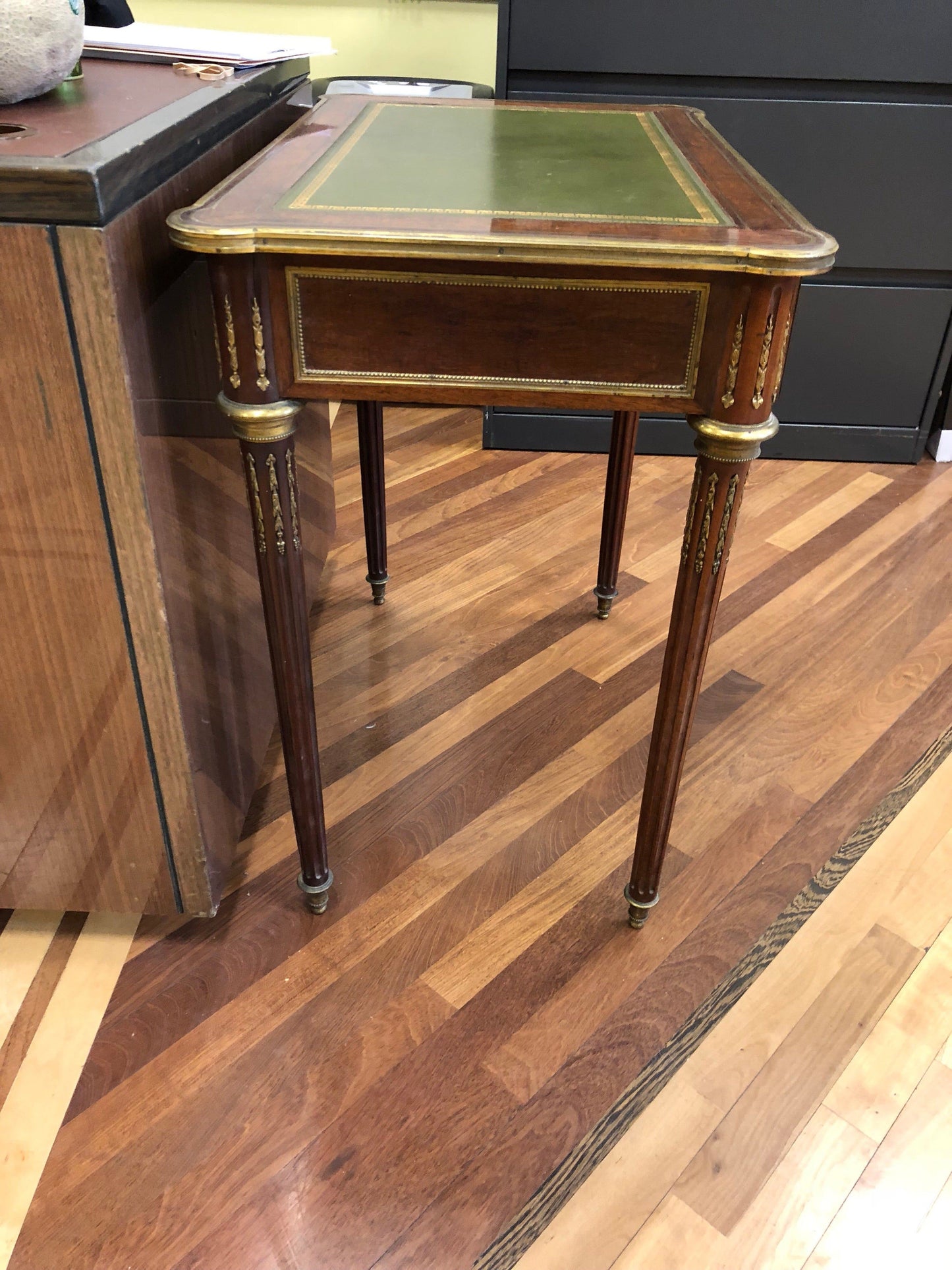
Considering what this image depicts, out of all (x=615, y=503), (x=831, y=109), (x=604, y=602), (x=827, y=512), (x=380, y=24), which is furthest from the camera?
(x=380, y=24)

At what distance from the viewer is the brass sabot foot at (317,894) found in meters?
0.99

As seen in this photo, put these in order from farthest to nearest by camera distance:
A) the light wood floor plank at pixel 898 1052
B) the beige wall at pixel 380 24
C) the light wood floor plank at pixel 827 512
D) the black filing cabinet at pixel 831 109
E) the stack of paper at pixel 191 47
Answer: the beige wall at pixel 380 24, the light wood floor plank at pixel 827 512, the black filing cabinet at pixel 831 109, the stack of paper at pixel 191 47, the light wood floor plank at pixel 898 1052

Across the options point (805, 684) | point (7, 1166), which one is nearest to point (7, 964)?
point (7, 1166)

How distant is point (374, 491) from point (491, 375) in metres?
0.65

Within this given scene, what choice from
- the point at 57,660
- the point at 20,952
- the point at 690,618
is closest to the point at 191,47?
the point at 57,660

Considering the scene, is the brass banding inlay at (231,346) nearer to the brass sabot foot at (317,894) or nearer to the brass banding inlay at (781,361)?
the brass banding inlay at (781,361)

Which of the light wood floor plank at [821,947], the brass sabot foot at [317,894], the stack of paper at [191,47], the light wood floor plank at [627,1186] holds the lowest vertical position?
the light wood floor plank at [821,947]

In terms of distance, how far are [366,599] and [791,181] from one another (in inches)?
40.7

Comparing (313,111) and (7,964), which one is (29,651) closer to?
(7,964)

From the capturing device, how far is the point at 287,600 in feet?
2.69

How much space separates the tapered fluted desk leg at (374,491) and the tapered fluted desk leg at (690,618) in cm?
59

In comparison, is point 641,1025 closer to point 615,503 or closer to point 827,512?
point 615,503

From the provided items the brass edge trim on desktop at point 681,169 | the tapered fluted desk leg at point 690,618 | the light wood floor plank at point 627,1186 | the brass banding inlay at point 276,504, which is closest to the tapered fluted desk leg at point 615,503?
the brass edge trim on desktop at point 681,169

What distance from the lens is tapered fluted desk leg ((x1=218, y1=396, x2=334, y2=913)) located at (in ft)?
2.40
